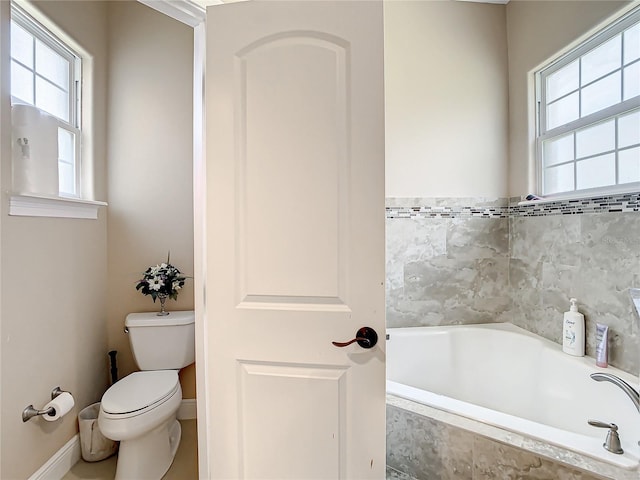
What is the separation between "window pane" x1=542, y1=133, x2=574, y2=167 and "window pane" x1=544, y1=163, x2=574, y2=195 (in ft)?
0.14

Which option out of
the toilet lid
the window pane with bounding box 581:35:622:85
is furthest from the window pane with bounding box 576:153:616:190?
the toilet lid

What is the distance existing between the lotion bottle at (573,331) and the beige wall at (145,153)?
2.28 metres

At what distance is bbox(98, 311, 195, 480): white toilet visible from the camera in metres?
1.64

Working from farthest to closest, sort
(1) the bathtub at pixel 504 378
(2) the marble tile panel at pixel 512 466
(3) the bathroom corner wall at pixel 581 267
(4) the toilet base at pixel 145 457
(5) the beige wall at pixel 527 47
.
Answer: (5) the beige wall at pixel 527 47 → (4) the toilet base at pixel 145 457 → (3) the bathroom corner wall at pixel 581 267 → (1) the bathtub at pixel 504 378 → (2) the marble tile panel at pixel 512 466

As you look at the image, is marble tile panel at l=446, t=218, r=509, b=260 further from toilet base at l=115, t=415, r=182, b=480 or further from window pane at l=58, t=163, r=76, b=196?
window pane at l=58, t=163, r=76, b=196

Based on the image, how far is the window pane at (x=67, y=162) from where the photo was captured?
205 cm

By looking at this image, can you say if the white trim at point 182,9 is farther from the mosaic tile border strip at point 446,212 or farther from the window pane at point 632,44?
the window pane at point 632,44

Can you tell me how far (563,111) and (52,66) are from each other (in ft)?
10.0

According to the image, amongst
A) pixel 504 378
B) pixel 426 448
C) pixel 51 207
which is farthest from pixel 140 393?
pixel 504 378

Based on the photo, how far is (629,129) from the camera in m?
1.70

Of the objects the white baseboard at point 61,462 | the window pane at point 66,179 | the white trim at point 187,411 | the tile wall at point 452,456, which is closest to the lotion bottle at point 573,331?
the tile wall at point 452,456

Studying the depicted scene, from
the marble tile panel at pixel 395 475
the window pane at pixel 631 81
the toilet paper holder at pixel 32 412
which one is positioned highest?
the window pane at pixel 631 81

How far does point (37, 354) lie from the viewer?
5.42 feet

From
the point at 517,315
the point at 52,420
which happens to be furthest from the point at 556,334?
the point at 52,420
